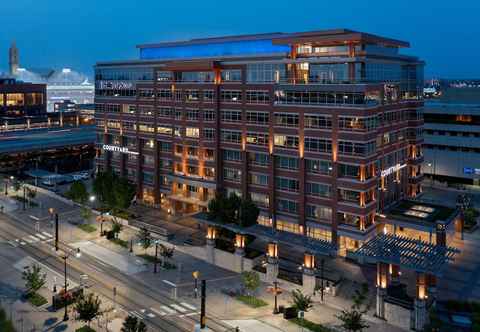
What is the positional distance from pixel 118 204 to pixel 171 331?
39.9m

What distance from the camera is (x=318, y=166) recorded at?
243ft

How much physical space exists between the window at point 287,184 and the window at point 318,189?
189cm

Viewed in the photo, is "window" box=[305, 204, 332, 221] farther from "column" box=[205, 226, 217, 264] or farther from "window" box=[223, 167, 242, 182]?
"column" box=[205, 226, 217, 264]

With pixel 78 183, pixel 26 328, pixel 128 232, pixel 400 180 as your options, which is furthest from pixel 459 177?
pixel 26 328

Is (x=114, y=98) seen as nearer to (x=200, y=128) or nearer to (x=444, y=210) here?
(x=200, y=128)

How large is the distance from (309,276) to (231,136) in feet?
102

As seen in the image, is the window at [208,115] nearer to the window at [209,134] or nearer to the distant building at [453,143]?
the window at [209,134]

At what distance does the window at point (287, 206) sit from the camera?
77.6 metres

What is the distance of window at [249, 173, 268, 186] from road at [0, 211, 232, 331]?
25.9 metres

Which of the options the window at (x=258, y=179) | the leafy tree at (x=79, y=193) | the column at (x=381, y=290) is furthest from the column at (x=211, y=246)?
the leafy tree at (x=79, y=193)

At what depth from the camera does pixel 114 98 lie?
4048 inches

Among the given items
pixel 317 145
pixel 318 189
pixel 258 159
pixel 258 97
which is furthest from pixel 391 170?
pixel 258 97

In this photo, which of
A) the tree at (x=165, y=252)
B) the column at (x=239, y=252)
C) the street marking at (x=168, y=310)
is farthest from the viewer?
the tree at (x=165, y=252)

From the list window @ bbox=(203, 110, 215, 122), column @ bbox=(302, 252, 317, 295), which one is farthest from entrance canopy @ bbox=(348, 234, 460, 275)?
window @ bbox=(203, 110, 215, 122)
